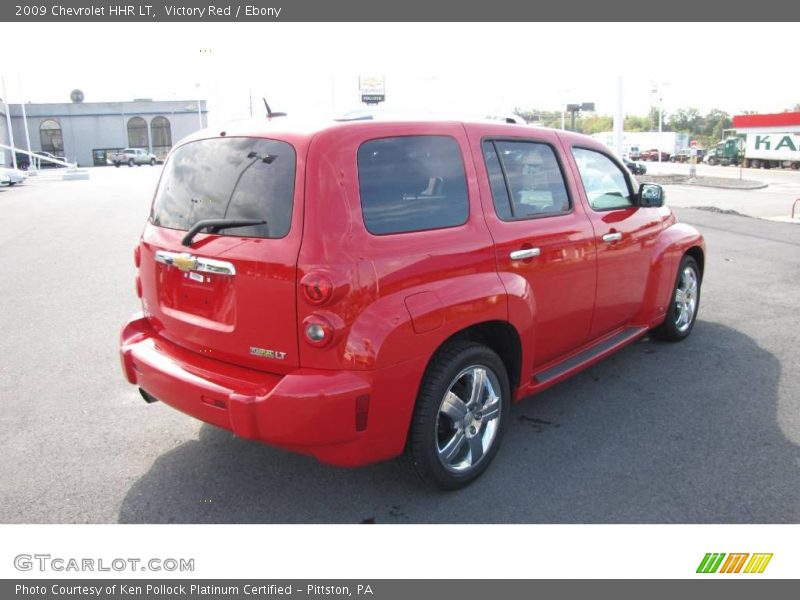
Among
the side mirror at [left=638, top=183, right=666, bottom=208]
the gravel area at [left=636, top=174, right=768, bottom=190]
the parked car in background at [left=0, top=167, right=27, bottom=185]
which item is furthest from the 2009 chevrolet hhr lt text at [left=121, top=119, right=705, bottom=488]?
the parked car in background at [left=0, top=167, right=27, bottom=185]

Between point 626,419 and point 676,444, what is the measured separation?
40 centimetres

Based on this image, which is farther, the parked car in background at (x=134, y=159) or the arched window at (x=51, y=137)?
the arched window at (x=51, y=137)

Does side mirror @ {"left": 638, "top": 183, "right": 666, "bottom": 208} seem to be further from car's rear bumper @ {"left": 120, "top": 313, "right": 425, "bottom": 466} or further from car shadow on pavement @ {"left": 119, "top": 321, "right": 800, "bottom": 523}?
car's rear bumper @ {"left": 120, "top": 313, "right": 425, "bottom": 466}

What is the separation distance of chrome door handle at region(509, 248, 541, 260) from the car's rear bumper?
0.94 m

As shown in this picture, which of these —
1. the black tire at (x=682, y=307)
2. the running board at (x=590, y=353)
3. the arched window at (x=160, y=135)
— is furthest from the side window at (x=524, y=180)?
the arched window at (x=160, y=135)

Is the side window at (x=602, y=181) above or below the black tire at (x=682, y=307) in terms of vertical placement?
above

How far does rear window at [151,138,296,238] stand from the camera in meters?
2.92

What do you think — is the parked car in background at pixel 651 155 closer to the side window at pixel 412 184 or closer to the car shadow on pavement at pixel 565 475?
the car shadow on pavement at pixel 565 475

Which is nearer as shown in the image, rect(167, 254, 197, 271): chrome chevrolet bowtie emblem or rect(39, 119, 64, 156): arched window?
rect(167, 254, 197, 271): chrome chevrolet bowtie emblem

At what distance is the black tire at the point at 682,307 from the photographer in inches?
215

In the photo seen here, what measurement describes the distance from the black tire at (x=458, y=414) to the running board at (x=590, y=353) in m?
0.46

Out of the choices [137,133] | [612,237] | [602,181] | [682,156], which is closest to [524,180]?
[612,237]

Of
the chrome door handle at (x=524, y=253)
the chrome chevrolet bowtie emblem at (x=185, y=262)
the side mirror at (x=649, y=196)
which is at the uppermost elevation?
the side mirror at (x=649, y=196)

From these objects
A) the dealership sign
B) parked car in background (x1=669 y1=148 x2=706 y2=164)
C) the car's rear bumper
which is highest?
the dealership sign
